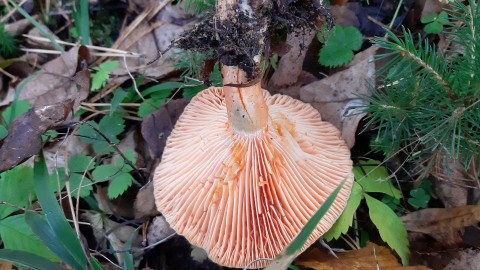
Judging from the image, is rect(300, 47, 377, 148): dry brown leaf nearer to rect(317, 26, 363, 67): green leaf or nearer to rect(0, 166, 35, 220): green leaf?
rect(317, 26, 363, 67): green leaf

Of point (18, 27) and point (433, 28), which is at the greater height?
point (433, 28)

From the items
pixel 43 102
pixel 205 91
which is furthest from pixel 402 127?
pixel 43 102

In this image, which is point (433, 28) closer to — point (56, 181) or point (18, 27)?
point (56, 181)

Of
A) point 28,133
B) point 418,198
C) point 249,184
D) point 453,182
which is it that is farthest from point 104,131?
point 453,182

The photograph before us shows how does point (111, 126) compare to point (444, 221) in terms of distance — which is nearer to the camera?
point (444, 221)

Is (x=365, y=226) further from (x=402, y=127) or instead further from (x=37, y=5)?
(x=37, y=5)

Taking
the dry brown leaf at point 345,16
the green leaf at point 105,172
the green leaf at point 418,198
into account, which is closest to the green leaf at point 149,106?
the green leaf at point 105,172
